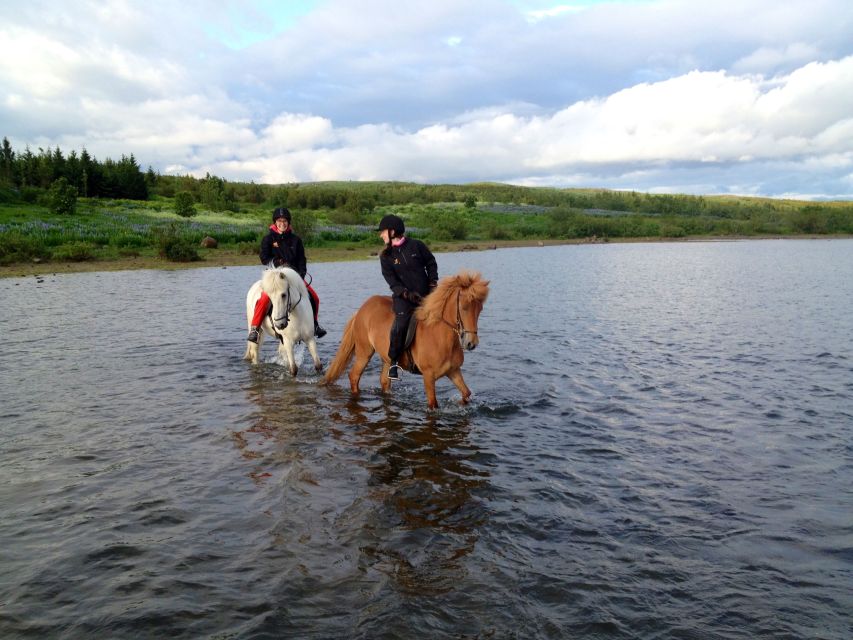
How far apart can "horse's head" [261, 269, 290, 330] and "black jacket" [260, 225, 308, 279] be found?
4.84 ft

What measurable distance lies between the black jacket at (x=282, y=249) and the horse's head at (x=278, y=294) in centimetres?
148

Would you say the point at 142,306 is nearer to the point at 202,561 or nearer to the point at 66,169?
the point at 202,561

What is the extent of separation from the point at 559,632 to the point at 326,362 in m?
9.05

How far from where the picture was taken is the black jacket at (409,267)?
8.79m

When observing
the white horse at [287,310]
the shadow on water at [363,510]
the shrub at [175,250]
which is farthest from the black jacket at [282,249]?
the shrub at [175,250]

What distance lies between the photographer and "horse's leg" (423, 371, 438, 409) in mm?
8555

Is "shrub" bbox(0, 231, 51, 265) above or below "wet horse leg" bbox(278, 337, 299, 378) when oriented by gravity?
above

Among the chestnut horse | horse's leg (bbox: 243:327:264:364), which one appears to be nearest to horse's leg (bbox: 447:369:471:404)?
the chestnut horse

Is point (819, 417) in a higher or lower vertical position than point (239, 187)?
lower

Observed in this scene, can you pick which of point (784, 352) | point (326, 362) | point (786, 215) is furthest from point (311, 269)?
point (786, 215)

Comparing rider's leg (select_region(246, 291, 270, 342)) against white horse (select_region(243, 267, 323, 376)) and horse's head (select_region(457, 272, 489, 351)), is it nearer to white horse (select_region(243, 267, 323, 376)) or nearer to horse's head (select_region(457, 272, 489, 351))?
white horse (select_region(243, 267, 323, 376))

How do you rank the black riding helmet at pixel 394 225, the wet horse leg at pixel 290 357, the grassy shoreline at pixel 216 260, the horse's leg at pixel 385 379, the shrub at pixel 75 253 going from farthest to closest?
the shrub at pixel 75 253 < the grassy shoreline at pixel 216 260 < the wet horse leg at pixel 290 357 < the horse's leg at pixel 385 379 < the black riding helmet at pixel 394 225

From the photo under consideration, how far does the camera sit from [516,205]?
3679 inches

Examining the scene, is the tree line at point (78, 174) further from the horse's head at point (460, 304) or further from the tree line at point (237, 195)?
the horse's head at point (460, 304)
